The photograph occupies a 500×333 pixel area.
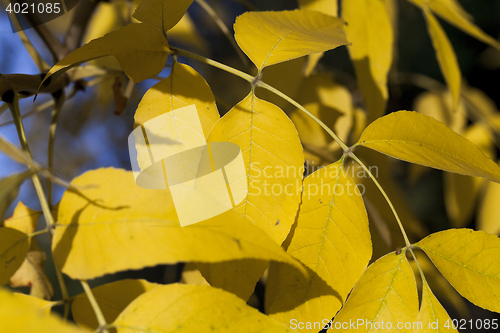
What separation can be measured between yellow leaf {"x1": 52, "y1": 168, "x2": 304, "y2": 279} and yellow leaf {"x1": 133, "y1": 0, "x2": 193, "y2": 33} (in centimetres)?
14

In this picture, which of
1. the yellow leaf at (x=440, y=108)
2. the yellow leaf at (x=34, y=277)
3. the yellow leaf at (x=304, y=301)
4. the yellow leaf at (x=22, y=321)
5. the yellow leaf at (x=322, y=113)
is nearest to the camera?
the yellow leaf at (x=22, y=321)

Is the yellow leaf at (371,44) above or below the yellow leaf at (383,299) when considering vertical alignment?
above

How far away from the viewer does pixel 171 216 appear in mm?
202

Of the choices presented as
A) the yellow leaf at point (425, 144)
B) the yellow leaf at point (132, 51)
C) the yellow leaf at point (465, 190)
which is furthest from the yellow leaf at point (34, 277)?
the yellow leaf at point (465, 190)

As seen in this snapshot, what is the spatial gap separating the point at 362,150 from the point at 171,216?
1.80 feet

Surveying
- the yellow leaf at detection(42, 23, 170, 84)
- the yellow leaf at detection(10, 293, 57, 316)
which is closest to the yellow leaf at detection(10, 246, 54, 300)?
the yellow leaf at detection(10, 293, 57, 316)

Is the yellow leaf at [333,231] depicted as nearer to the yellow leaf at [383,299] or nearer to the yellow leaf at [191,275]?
the yellow leaf at [383,299]

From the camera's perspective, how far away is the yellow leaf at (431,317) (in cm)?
26

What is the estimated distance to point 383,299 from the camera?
10.1 inches

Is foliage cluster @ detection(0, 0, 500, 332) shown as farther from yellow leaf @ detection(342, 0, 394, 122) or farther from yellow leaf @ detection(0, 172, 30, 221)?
yellow leaf @ detection(342, 0, 394, 122)

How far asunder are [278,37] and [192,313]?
0.23 m

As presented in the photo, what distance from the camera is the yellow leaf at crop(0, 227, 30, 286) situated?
9.5 inches

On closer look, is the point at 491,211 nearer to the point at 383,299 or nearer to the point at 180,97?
the point at 383,299

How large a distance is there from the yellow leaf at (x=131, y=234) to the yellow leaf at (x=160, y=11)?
138 mm
